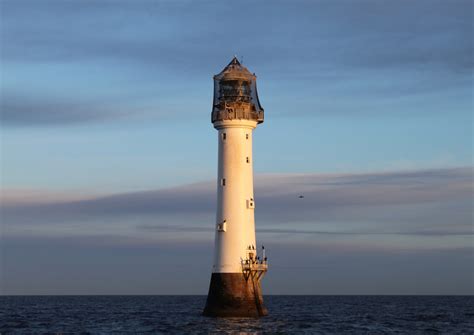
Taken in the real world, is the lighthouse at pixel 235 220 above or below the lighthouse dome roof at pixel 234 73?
below

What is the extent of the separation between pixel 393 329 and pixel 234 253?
50.6 feet

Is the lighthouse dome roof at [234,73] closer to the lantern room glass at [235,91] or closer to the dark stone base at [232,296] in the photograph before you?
the lantern room glass at [235,91]

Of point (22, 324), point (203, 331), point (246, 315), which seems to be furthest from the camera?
point (22, 324)

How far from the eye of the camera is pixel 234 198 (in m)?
64.9

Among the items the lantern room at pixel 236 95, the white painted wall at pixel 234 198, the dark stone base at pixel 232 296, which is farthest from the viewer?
the lantern room at pixel 236 95

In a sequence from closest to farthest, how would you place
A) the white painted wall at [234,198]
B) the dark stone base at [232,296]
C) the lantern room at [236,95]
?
the dark stone base at [232,296] < the white painted wall at [234,198] < the lantern room at [236,95]

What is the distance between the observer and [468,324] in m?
81.6

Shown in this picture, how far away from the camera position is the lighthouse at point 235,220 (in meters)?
64.2

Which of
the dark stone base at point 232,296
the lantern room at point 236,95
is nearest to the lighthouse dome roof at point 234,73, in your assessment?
the lantern room at point 236,95

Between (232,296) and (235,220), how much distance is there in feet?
17.6

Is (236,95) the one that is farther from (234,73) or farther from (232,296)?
(232,296)

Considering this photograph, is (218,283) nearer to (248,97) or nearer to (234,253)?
(234,253)

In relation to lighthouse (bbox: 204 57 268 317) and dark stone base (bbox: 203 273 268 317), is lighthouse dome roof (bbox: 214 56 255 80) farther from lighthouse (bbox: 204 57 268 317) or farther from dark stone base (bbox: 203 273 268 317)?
dark stone base (bbox: 203 273 268 317)

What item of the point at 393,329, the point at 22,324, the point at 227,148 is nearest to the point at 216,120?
the point at 227,148
